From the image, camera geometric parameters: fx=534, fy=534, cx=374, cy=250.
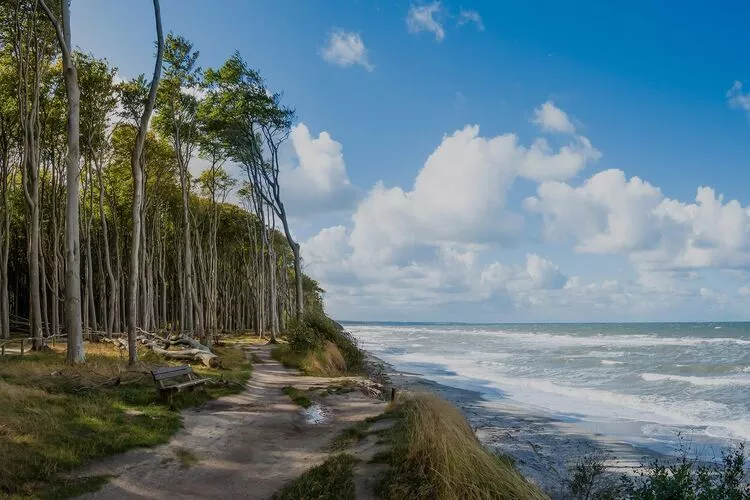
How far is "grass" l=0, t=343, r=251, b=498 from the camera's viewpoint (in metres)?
6.49

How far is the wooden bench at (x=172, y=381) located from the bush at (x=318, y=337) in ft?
20.7

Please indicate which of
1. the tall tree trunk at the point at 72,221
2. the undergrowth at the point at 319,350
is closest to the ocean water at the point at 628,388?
the undergrowth at the point at 319,350

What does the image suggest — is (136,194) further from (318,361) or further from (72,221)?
(318,361)

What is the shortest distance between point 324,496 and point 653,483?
3.62 m

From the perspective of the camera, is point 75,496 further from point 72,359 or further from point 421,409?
point 72,359

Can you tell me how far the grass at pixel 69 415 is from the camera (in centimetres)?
649

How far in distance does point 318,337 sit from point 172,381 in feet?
24.5

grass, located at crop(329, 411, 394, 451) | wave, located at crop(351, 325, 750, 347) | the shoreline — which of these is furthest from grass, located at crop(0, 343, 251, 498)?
wave, located at crop(351, 325, 750, 347)

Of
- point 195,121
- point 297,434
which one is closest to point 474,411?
point 297,434

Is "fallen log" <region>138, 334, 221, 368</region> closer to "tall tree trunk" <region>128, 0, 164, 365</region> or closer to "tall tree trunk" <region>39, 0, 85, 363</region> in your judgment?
"tall tree trunk" <region>128, 0, 164, 365</region>

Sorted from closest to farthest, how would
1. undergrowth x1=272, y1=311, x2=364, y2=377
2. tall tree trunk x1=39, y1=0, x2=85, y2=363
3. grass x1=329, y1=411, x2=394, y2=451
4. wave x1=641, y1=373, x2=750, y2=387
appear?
grass x1=329, y1=411, x2=394, y2=451 → tall tree trunk x1=39, y1=0, x2=85, y2=363 → undergrowth x1=272, y1=311, x2=364, y2=377 → wave x1=641, y1=373, x2=750, y2=387

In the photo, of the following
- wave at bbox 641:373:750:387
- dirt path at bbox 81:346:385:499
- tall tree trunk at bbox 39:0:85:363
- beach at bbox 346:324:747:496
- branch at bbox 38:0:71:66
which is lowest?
wave at bbox 641:373:750:387

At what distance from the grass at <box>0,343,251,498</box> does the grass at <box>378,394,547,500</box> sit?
12.4 ft

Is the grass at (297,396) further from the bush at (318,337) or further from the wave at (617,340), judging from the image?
the wave at (617,340)
